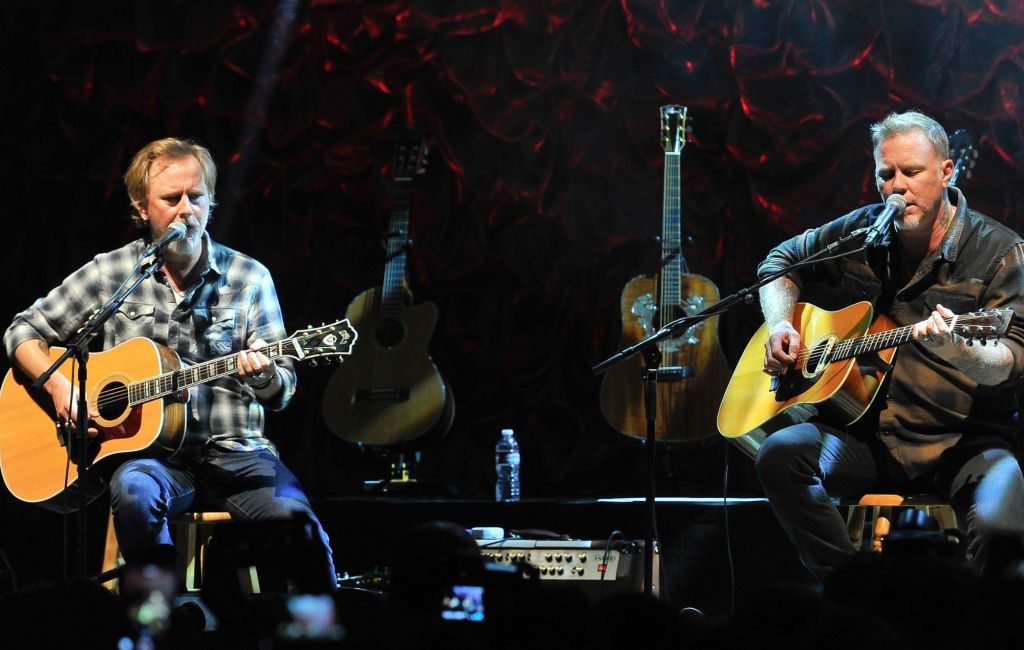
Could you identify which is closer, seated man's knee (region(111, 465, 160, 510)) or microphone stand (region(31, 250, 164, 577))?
microphone stand (region(31, 250, 164, 577))

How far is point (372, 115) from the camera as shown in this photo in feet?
20.3

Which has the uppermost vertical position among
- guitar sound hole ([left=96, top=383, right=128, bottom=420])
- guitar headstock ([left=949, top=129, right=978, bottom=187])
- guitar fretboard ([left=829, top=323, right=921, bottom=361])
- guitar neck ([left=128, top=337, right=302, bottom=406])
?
guitar headstock ([left=949, top=129, right=978, bottom=187])

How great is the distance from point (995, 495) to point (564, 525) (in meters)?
1.85

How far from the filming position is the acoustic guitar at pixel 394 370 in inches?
221

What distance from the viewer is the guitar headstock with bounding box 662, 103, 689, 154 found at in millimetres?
5508

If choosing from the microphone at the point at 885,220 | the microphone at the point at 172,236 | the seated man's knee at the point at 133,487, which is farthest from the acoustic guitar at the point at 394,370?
the microphone at the point at 885,220

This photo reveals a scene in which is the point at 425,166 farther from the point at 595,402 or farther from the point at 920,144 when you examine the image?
the point at 920,144

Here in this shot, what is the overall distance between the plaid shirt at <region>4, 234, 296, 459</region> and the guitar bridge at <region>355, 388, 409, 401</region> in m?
1.06

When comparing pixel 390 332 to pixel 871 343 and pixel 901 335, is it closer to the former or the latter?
pixel 871 343

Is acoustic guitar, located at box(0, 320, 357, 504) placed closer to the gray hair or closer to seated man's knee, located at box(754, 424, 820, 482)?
seated man's knee, located at box(754, 424, 820, 482)

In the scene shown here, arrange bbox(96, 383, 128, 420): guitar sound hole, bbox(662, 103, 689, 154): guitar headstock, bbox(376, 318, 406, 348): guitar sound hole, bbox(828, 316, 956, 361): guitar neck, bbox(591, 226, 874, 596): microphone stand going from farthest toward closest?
1. bbox(376, 318, 406, 348): guitar sound hole
2. bbox(662, 103, 689, 154): guitar headstock
3. bbox(96, 383, 128, 420): guitar sound hole
4. bbox(828, 316, 956, 361): guitar neck
5. bbox(591, 226, 874, 596): microphone stand

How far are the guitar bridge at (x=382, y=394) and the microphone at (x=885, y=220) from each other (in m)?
2.37

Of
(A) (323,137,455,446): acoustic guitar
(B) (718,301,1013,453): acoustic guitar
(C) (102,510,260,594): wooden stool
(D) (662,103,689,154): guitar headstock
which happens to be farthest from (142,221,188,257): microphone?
(D) (662,103,689,154): guitar headstock

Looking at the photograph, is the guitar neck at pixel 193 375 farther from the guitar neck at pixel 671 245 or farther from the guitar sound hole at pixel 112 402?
the guitar neck at pixel 671 245
